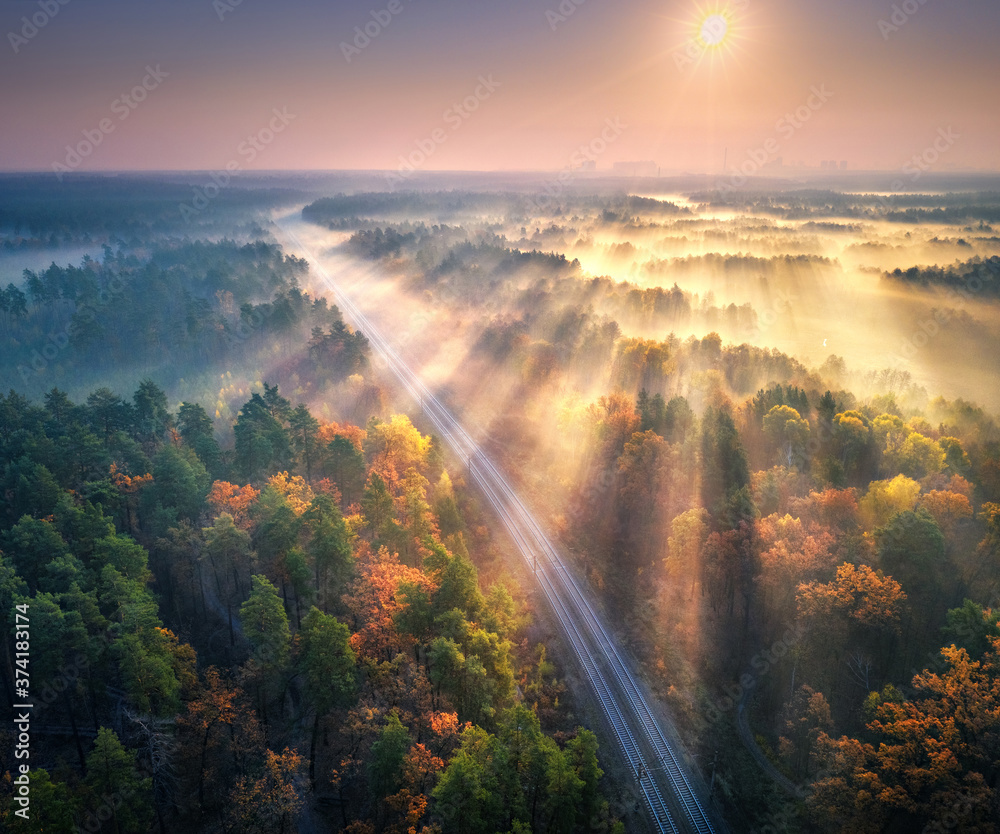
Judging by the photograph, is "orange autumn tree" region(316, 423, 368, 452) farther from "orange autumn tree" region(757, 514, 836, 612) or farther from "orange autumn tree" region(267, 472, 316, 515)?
"orange autumn tree" region(757, 514, 836, 612)

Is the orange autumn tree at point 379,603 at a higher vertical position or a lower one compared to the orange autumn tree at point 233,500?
lower

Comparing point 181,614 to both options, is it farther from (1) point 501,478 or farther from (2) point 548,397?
(2) point 548,397

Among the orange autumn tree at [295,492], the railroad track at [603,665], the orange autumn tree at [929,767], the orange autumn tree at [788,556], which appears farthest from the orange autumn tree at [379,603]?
Result: the orange autumn tree at [788,556]

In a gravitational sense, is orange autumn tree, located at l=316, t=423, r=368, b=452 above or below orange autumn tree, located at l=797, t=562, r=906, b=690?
above

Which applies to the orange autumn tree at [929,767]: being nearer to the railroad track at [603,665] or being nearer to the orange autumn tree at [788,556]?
the railroad track at [603,665]

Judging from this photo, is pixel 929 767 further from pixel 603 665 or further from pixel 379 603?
pixel 379 603

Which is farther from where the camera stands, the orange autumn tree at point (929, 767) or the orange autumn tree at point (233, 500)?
the orange autumn tree at point (233, 500)

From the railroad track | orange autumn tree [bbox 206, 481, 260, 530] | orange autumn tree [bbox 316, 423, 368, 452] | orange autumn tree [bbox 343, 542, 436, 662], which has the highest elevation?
orange autumn tree [bbox 316, 423, 368, 452]

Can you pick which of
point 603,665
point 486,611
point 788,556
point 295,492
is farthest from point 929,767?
point 295,492

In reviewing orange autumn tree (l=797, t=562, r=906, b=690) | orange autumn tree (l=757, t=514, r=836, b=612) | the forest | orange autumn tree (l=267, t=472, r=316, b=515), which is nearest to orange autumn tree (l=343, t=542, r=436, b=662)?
the forest
